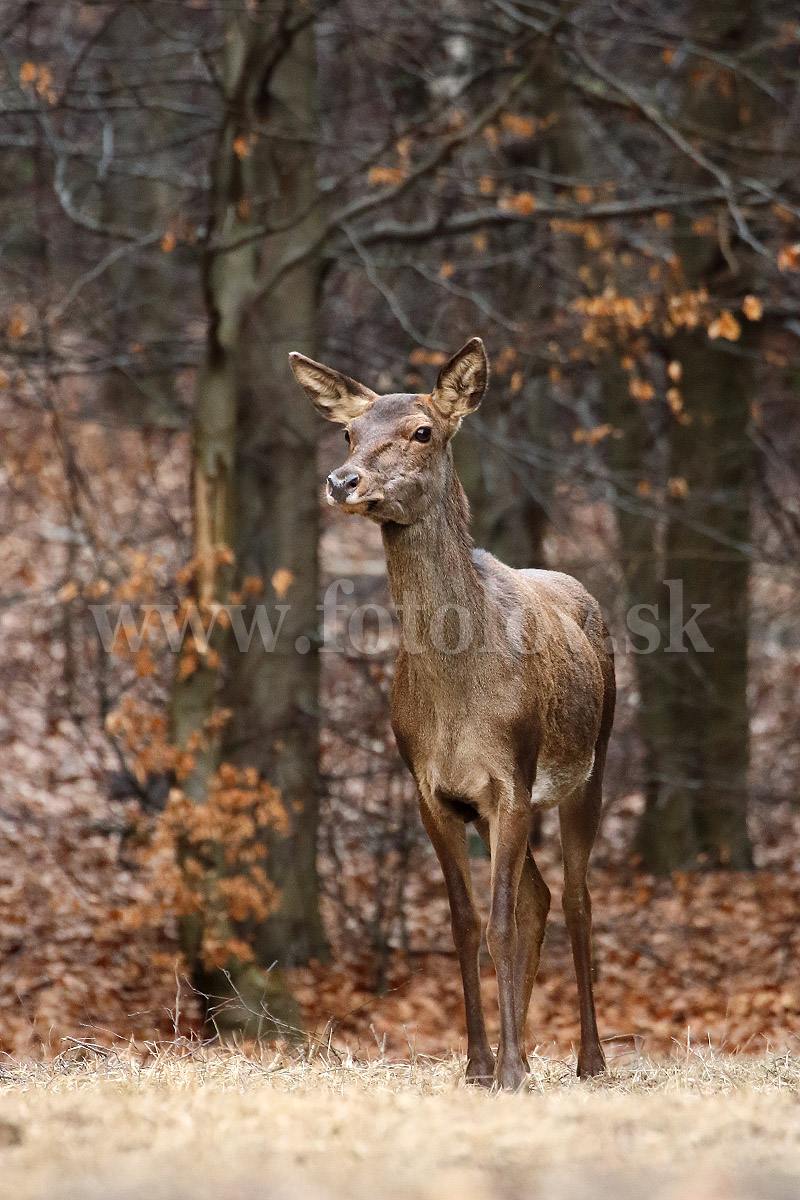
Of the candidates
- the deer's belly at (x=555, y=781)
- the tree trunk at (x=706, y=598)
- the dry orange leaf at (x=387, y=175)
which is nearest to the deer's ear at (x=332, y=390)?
the deer's belly at (x=555, y=781)

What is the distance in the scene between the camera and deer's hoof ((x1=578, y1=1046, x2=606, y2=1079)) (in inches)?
244

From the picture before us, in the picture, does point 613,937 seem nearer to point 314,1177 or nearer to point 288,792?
point 288,792

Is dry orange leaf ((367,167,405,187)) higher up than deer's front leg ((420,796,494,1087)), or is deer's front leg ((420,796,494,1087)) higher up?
dry orange leaf ((367,167,405,187))

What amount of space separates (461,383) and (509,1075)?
2.67 m

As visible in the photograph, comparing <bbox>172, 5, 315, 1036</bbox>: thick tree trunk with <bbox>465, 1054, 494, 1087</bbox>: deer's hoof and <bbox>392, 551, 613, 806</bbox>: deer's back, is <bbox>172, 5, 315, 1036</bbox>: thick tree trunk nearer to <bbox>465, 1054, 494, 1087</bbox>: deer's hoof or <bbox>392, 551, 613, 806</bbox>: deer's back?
<bbox>392, 551, 613, 806</bbox>: deer's back

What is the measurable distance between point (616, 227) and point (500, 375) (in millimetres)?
1623

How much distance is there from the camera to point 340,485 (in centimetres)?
535

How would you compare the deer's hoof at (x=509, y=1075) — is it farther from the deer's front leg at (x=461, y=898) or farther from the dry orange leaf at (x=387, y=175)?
the dry orange leaf at (x=387, y=175)

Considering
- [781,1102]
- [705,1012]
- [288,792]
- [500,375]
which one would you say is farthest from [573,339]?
[781,1102]

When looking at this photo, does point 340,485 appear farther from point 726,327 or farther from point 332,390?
point 726,327

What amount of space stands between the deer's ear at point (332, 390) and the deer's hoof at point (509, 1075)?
105 inches

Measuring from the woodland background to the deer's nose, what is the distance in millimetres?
3633

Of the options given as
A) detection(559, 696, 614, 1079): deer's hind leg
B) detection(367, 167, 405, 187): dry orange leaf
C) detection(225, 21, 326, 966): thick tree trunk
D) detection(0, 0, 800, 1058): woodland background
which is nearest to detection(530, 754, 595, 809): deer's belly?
detection(559, 696, 614, 1079): deer's hind leg

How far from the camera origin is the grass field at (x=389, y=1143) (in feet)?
11.4
